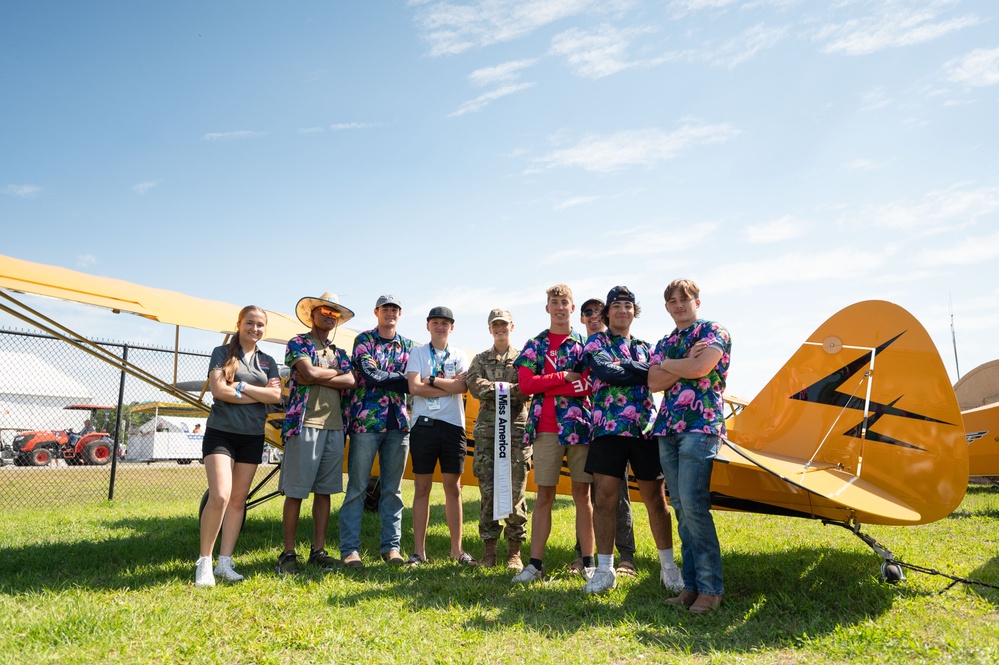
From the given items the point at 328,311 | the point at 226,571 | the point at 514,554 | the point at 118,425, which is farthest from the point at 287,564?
the point at 118,425

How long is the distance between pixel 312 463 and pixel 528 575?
1.89m

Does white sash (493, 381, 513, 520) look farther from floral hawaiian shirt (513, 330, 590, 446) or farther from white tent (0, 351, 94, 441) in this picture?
white tent (0, 351, 94, 441)

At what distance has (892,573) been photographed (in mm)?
4203

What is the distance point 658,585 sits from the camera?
4434mm

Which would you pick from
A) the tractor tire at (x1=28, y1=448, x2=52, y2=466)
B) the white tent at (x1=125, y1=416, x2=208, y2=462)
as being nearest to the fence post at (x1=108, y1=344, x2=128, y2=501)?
the tractor tire at (x1=28, y1=448, x2=52, y2=466)

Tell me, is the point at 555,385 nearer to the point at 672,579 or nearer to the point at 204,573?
the point at 672,579

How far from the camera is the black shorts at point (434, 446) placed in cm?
518

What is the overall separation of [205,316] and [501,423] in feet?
10.6

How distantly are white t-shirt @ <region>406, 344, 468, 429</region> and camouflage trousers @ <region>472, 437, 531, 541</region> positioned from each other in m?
0.32

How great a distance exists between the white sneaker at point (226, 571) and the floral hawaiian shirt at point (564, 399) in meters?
2.29

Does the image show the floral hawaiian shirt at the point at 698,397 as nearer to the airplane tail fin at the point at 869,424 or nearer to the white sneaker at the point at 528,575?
the airplane tail fin at the point at 869,424

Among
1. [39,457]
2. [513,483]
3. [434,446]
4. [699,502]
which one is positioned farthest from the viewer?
[39,457]

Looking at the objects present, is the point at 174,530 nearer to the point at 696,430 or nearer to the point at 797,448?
the point at 696,430

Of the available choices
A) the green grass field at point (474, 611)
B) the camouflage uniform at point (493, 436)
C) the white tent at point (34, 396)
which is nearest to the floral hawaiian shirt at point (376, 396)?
the camouflage uniform at point (493, 436)
